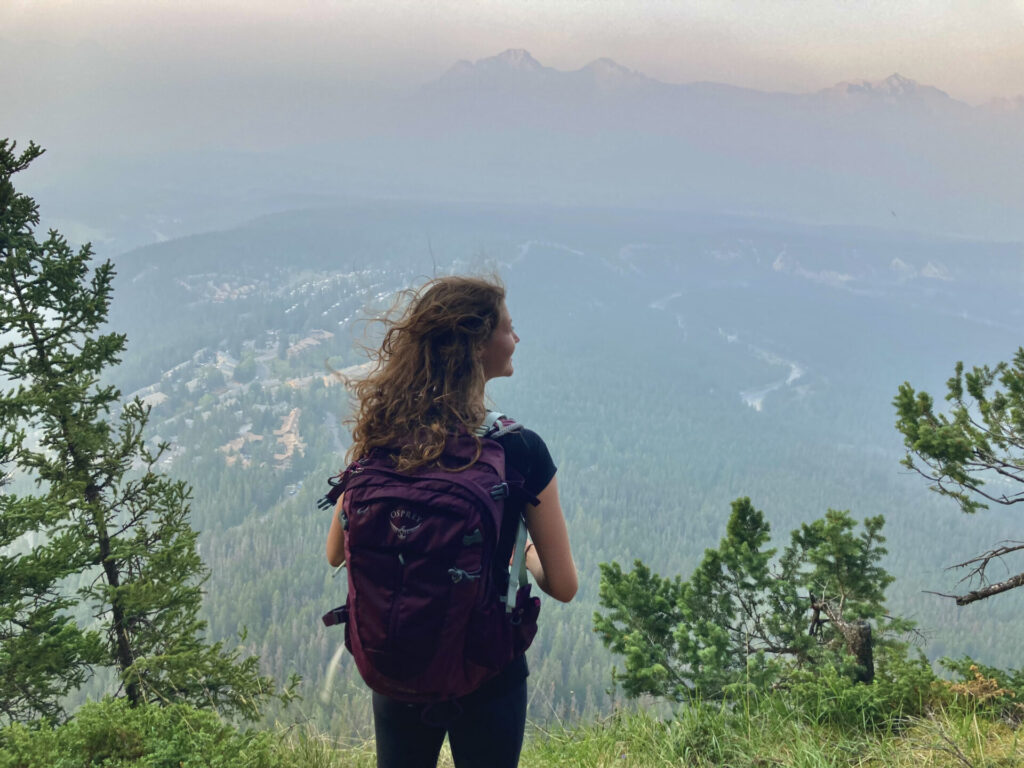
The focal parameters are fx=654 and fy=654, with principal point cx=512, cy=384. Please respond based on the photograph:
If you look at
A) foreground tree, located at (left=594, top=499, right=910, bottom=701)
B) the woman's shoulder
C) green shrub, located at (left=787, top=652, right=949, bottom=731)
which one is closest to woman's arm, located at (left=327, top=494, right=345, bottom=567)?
the woman's shoulder

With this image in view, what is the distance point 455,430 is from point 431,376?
0.60 feet

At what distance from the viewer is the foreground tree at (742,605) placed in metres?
5.20

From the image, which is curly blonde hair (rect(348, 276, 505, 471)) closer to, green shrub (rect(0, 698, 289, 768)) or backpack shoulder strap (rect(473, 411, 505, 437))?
backpack shoulder strap (rect(473, 411, 505, 437))

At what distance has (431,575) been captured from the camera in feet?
5.22

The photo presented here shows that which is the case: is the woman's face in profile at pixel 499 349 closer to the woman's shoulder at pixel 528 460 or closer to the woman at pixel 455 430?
the woman at pixel 455 430

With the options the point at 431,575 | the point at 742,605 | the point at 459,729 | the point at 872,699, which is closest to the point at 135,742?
the point at 459,729

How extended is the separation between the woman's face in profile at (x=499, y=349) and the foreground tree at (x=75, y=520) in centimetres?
362

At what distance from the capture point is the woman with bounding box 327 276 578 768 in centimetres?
175

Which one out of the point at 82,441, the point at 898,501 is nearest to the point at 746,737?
the point at 82,441

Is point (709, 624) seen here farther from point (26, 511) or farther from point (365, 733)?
point (26, 511)

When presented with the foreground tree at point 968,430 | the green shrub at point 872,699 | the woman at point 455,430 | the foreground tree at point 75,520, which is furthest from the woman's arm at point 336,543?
the foreground tree at point 968,430

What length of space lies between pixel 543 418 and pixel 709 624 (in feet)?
608

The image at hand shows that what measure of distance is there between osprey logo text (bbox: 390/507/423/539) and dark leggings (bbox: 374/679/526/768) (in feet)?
1.70

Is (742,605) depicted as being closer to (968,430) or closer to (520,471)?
(968,430)
